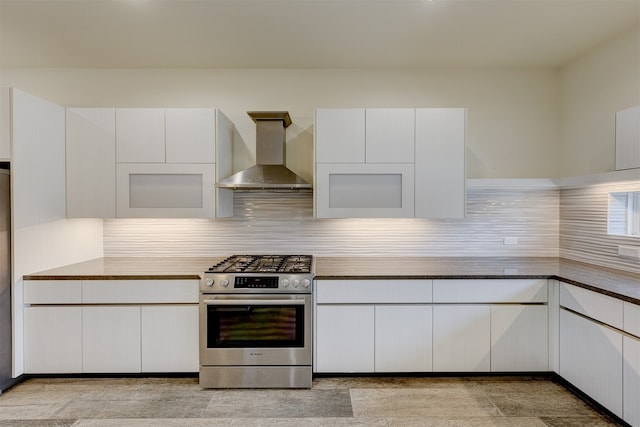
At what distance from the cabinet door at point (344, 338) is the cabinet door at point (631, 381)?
1.49m

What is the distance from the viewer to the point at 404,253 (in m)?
3.31

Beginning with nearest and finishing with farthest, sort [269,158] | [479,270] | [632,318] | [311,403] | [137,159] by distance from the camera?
[632,318] < [311,403] < [479,270] < [137,159] < [269,158]

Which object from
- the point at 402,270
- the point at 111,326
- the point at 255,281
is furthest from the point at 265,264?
the point at 111,326

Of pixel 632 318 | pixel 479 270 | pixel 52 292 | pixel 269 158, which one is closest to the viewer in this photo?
pixel 632 318

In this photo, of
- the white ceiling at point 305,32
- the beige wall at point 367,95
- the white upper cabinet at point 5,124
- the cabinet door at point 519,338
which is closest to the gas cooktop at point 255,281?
the beige wall at point 367,95

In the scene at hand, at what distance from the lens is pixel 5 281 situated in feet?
8.07

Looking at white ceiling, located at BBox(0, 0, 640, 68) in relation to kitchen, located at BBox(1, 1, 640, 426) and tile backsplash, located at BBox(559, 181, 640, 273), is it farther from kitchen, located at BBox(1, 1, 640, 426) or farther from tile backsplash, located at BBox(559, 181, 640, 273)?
tile backsplash, located at BBox(559, 181, 640, 273)

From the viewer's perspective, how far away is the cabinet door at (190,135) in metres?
2.84

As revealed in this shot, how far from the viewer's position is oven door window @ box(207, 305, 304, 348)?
100 inches

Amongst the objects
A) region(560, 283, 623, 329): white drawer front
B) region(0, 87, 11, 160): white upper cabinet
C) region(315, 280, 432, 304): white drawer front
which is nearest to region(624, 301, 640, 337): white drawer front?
region(560, 283, 623, 329): white drawer front

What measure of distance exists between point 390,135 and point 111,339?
2.63 metres

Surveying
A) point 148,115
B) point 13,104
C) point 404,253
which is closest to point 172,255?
point 148,115

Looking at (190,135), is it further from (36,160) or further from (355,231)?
(355,231)

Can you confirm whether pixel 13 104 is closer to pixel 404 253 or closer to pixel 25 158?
pixel 25 158
